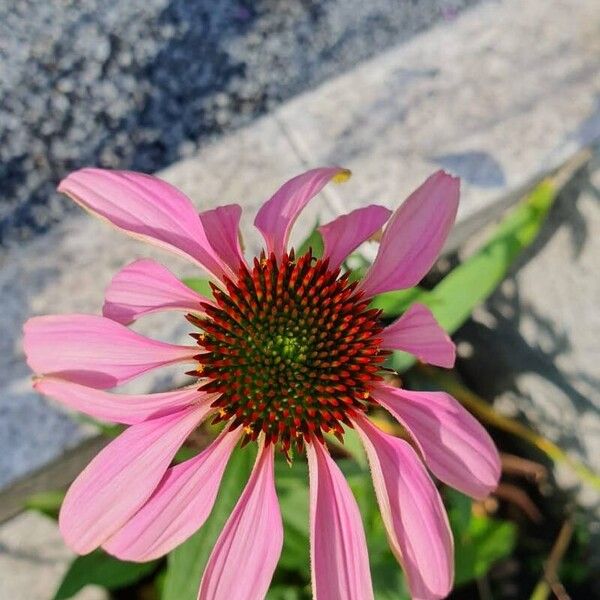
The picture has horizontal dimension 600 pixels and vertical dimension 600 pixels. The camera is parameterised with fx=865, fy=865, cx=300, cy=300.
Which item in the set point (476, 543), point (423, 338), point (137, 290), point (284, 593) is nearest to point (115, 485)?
point (137, 290)

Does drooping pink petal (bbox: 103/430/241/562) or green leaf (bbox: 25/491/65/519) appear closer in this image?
drooping pink petal (bbox: 103/430/241/562)

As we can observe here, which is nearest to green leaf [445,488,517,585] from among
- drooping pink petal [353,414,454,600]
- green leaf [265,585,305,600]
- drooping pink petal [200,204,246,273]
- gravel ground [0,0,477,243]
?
green leaf [265,585,305,600]

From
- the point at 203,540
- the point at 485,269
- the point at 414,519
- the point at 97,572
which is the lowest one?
the point at 97,572

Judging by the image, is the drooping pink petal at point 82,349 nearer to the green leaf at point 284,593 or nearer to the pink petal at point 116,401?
the pink petal at point 116,401

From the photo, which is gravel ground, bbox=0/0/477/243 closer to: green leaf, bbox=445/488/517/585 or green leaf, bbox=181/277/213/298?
green leaf, bbox=181/277/213/298

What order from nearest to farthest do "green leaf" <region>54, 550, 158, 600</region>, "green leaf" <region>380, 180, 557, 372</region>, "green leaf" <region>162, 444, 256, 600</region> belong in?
"green leaf" <region>162, 444, 256, 600</region>, "green leaf" <region>54, 550, 158, 600</region>, "green leaf" <region>380, 180, 557, 372</region>

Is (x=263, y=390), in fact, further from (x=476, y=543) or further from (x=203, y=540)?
(x=476, y=543)

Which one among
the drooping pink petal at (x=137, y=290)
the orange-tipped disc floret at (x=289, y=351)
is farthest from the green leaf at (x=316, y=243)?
the drooping pink petal at (x=137, y=290)
